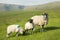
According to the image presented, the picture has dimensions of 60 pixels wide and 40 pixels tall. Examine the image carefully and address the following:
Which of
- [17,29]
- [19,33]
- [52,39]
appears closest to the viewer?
[52,39]

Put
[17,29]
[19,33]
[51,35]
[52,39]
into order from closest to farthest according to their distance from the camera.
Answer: [52,39] < [51,35] < [17,29] < [19,33]

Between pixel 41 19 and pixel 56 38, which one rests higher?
pixel 41 19

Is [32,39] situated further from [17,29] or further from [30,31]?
[30,31]

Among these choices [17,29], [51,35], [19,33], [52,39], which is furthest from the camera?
[19,33]

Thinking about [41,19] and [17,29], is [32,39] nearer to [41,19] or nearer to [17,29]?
[17,29]

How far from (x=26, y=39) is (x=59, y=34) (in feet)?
14.4

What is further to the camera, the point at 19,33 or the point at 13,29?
the point at 19,33

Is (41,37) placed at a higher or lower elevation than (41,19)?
lower

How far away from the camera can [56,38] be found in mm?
21219

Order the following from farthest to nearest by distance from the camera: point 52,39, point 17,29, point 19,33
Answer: point 19,33, point 17,29, point 52,39

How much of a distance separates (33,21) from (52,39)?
662cm

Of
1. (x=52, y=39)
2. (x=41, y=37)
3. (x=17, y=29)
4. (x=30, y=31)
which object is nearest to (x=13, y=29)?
(x=17, y=29)

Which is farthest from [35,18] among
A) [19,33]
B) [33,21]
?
[19,33]

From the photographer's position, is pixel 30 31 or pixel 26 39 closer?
pixel 26 39
